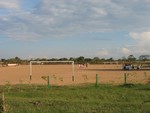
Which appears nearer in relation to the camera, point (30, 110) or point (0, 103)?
point (0, 103)

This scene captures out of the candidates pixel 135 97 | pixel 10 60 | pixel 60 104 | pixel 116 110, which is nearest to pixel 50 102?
pixel 60 104

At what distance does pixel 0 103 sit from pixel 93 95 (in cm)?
869

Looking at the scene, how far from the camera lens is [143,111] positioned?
11938 mm

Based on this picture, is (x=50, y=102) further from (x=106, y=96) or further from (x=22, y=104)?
(x=106, y=96)

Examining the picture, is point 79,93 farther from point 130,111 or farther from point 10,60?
point 10,60

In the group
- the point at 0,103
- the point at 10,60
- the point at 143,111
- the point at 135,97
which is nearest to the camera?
the point at 0,103

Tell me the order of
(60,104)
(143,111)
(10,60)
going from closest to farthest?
(143,111)
(60,104)
(10,60)

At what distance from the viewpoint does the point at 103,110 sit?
1220 centimetres

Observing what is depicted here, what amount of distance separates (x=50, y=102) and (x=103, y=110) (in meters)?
2.79

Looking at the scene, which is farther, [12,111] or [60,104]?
[60,104]

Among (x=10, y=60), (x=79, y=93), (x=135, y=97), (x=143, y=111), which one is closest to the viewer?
(x=143, y=111)

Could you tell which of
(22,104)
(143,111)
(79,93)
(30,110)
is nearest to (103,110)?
(143,111)

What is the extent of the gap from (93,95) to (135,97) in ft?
6.50

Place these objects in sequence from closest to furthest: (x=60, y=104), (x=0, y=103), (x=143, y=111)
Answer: (x=0, y=103), (x=143, y=111), (x=60, y=104)
